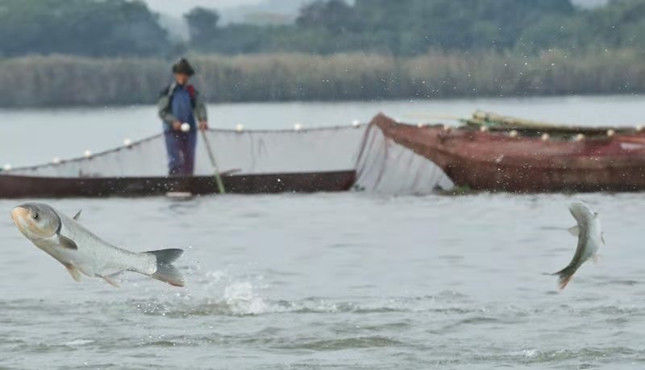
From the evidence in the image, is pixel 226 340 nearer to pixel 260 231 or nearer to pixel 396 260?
pixel 396 260

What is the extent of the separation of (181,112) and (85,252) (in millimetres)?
18679

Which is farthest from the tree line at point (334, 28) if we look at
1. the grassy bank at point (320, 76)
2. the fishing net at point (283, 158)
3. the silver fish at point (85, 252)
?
the silver fish at point (85, 252)

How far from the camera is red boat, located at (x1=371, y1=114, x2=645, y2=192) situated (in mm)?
35062

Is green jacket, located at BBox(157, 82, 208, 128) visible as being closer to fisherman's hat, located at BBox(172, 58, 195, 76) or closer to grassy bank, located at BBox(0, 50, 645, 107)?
fisherman's hat, located at BBox(172, 58, 195, 76)

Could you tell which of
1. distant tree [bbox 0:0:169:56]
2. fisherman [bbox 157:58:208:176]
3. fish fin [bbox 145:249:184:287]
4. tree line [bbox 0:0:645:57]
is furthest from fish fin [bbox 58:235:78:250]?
distant tree [bbox 0:0:169:56]

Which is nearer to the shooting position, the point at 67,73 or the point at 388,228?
the point at 388,228

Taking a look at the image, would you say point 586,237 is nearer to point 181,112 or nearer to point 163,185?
point 181,112

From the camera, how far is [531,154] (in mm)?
35219

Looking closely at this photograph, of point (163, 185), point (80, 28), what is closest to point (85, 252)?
point (163, 185)

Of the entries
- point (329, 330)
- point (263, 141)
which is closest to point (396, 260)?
point (329, 330)

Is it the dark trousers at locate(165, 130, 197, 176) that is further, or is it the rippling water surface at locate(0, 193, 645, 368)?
the dark trousers at locate(165, 130, 197, 176)

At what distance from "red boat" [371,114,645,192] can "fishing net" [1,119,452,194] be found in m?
0.37

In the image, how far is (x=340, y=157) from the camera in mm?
35906

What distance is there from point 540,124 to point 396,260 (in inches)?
424
